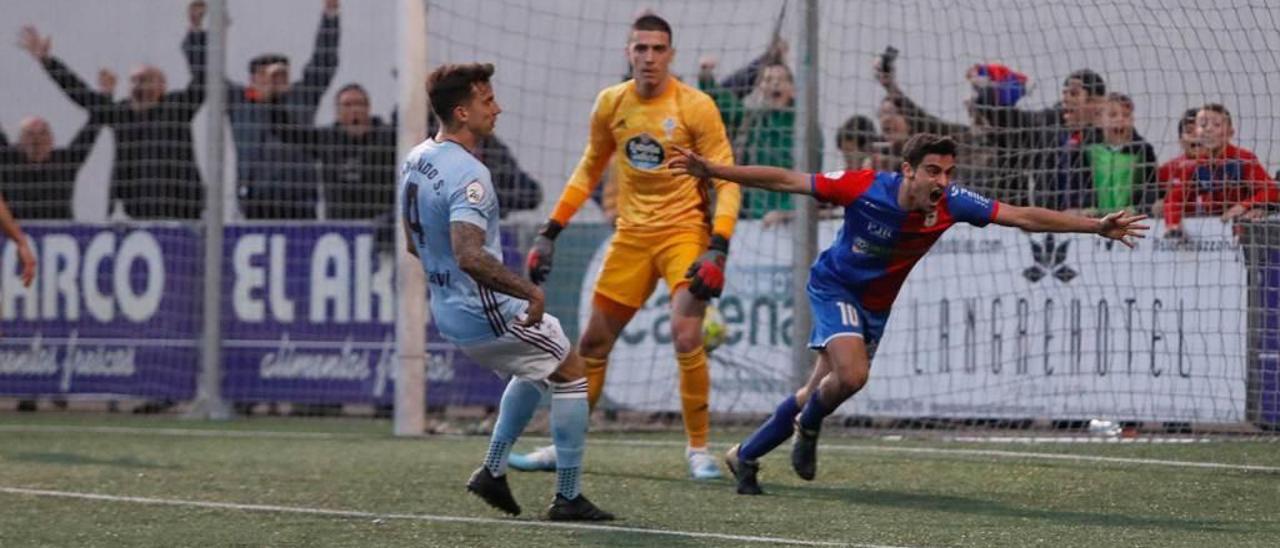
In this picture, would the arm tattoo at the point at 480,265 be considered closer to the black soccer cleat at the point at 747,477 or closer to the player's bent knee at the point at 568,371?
the player's bent knee at the point at 568,371

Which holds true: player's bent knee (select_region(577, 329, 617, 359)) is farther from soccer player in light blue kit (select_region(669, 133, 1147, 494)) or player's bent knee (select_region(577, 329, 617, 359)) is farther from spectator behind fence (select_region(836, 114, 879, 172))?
spectator behind fence (select_region(836, 114, 879, 172))

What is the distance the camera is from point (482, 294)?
800 cm

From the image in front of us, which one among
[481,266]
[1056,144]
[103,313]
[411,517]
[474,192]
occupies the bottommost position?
[411,517]

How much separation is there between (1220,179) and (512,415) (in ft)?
15.7

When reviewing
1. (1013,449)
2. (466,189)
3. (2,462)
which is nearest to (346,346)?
(2,462)

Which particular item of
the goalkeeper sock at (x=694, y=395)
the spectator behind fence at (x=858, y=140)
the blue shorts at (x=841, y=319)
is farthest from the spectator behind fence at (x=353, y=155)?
the blue shorts at (x=841, y=319)

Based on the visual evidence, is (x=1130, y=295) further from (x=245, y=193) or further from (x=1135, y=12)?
(x=245, y=193)

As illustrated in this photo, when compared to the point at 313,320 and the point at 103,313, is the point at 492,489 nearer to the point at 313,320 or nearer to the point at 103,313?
the point at 313,320

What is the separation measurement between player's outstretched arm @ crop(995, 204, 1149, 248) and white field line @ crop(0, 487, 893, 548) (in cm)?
196

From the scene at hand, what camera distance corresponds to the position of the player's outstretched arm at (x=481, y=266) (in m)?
7.72

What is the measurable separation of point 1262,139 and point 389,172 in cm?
620

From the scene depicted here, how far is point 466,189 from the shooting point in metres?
7.78

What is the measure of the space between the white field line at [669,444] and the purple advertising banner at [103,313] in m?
1.51

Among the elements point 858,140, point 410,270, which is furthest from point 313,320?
point 858,140
